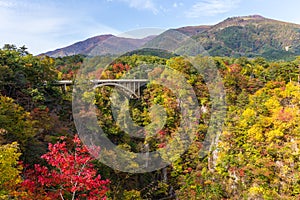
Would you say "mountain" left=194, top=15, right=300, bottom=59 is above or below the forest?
above

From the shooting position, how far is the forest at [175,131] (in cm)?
835

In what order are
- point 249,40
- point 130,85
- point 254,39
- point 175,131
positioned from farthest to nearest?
point 254,39 → point 249,40 → point 130,85 → point 175,131

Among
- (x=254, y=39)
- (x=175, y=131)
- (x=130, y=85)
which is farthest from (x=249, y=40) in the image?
(x=175, y=131)

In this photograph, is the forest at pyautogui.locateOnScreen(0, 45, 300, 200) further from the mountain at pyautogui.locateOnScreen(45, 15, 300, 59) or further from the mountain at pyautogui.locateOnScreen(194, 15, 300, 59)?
the mountain at pyautogui.locateOnScreen(194, 15, 300, 59)

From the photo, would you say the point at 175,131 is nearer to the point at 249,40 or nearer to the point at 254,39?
the point at 249,40

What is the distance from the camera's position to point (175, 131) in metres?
15.6

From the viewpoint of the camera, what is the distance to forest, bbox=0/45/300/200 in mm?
8352

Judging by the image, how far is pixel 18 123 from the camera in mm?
7855

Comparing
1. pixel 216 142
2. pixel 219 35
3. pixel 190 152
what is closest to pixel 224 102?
pixel 216 142

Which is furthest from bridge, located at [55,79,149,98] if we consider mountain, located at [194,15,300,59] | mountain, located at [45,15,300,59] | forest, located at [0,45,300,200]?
mountain, located at [194,15,300,59]

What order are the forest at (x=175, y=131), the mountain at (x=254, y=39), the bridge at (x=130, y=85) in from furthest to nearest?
the mountain at (x=254, y=39) < the bridge at (x=130, y=85) < the forest at (x=175, y=131)

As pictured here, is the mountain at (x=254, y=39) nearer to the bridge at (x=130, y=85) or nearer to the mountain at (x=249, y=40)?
the mountain at (x=249, y=40)

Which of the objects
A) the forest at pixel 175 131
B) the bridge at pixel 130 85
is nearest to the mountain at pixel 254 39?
the forest at pixel 175 131

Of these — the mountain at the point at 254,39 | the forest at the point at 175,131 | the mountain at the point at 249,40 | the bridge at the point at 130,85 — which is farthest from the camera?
the mountain at the point at 254,39
